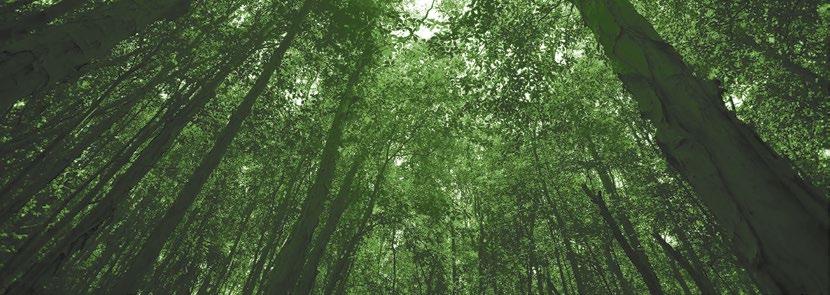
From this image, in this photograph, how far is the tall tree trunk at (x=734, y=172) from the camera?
1.50 metres

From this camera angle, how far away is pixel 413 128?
47.5 feet

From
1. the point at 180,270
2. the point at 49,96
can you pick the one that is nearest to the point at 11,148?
the point at 49,96

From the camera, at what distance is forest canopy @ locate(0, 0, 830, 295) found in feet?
7.30

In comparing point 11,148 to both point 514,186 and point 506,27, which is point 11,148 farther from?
point 514,186

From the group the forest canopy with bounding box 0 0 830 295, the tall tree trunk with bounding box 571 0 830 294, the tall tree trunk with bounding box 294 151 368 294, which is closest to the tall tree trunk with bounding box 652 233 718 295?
the forest canopy with bounding box 0 0 830 295

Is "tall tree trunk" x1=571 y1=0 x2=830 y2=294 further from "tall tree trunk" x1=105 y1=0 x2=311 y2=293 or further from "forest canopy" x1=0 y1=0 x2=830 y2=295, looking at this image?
"tall tree trunk" x1=105 y1=0 x2=311 y2=293

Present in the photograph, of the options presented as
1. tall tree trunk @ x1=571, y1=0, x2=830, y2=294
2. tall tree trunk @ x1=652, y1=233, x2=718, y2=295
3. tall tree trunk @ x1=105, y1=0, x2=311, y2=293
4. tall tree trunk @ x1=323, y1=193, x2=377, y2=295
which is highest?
tall tree trunk @ x1=323, y1=193, x2=377, y2=295

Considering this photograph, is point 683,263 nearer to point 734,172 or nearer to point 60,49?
point 734,172

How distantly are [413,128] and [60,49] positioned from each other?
12.0m

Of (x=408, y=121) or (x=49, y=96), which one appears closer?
(x=49, y=96)

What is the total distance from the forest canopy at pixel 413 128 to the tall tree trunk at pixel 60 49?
0.05 feet

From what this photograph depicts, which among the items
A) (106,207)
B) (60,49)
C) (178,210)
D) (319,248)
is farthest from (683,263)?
(319,248)

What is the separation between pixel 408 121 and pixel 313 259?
6.23 m

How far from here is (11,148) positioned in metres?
4.89
